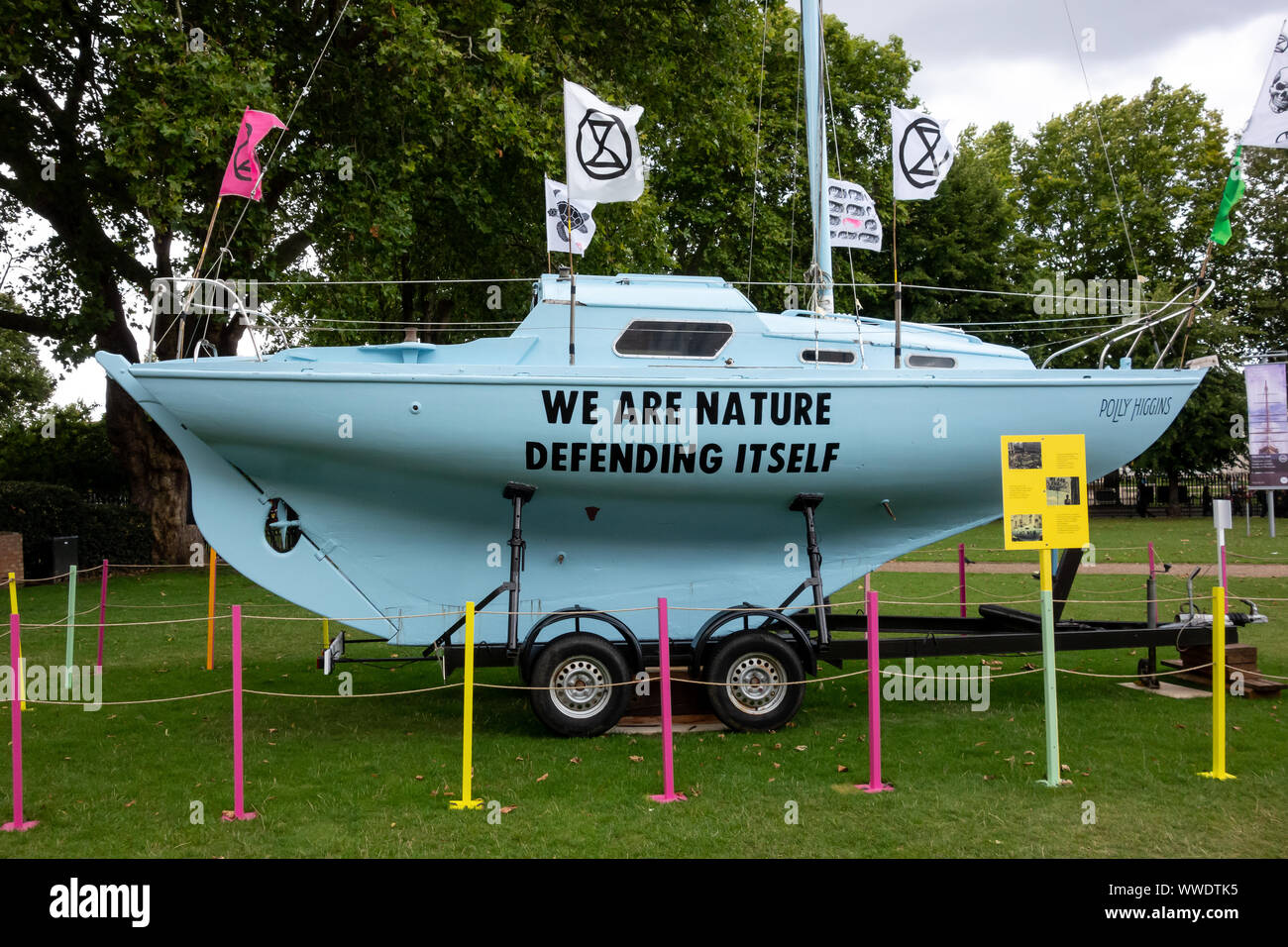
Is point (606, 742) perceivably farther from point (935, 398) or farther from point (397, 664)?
point (397, 664)

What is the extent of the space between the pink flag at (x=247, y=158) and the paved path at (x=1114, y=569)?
13.8m

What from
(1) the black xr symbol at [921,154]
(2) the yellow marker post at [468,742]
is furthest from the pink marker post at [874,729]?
(1) the black xr symbol at [921,154]

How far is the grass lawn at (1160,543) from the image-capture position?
20844mm

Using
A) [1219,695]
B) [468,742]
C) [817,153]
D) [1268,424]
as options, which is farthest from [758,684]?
[1268,424]

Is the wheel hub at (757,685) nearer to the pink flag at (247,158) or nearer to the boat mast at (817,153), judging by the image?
the boat mast at (817,153)

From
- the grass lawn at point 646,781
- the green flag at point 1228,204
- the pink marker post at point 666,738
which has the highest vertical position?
the green flag at point 1228,204

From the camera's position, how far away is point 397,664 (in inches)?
473

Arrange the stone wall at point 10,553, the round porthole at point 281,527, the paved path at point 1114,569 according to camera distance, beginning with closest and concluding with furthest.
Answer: the round porthole at point 281,527, the paved path at point 1114,569, the stone wall at point 10,553

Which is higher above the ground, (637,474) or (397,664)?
(637,474)

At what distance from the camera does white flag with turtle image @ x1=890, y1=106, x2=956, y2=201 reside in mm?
9055

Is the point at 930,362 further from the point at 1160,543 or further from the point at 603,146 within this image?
the point at 1160,543

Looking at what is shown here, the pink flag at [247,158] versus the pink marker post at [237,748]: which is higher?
the pink flag at [247,158]

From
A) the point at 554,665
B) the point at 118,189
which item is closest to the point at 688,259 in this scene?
the point at 118,189

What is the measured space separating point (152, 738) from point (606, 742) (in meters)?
3.85
